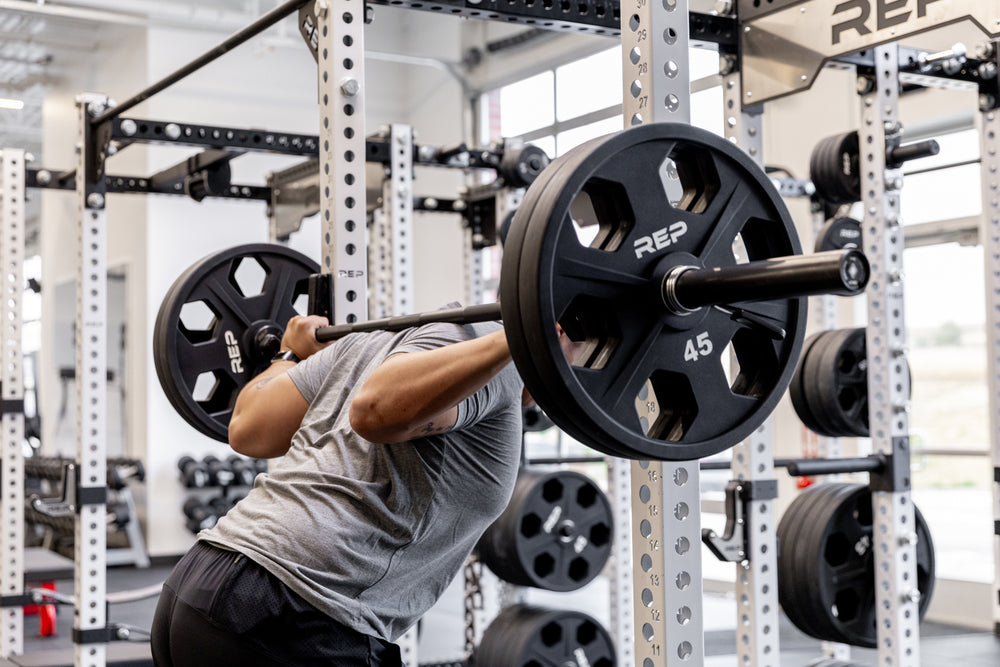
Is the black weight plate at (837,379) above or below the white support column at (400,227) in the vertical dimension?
below

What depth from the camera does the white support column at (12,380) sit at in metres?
4.83

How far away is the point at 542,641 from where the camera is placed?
13.7 feet

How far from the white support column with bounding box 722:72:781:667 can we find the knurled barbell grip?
1357 millimetres

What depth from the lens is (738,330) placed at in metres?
1.56

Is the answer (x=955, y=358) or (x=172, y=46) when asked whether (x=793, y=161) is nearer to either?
(x=955, y=358)

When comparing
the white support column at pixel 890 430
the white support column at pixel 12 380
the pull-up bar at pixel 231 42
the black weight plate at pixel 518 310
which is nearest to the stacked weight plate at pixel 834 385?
the white support column at pixel 890 430

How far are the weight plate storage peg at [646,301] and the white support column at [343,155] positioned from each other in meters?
0.92

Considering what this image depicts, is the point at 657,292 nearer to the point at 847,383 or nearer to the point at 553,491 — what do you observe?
the point at 847,383

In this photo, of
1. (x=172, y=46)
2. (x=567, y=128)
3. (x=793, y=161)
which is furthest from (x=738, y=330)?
(x=172, y=46)

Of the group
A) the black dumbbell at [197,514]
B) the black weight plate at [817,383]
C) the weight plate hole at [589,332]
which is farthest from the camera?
the black dumbbell at [197,514]

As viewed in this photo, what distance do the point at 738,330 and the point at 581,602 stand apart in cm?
606

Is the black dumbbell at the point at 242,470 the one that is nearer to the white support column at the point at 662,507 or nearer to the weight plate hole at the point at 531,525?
the weight plate hole at the point at 531,525

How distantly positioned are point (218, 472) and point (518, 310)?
25.2 feet

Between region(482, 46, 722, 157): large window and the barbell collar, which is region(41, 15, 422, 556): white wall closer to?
region(482, 46, 722, 157): large window
